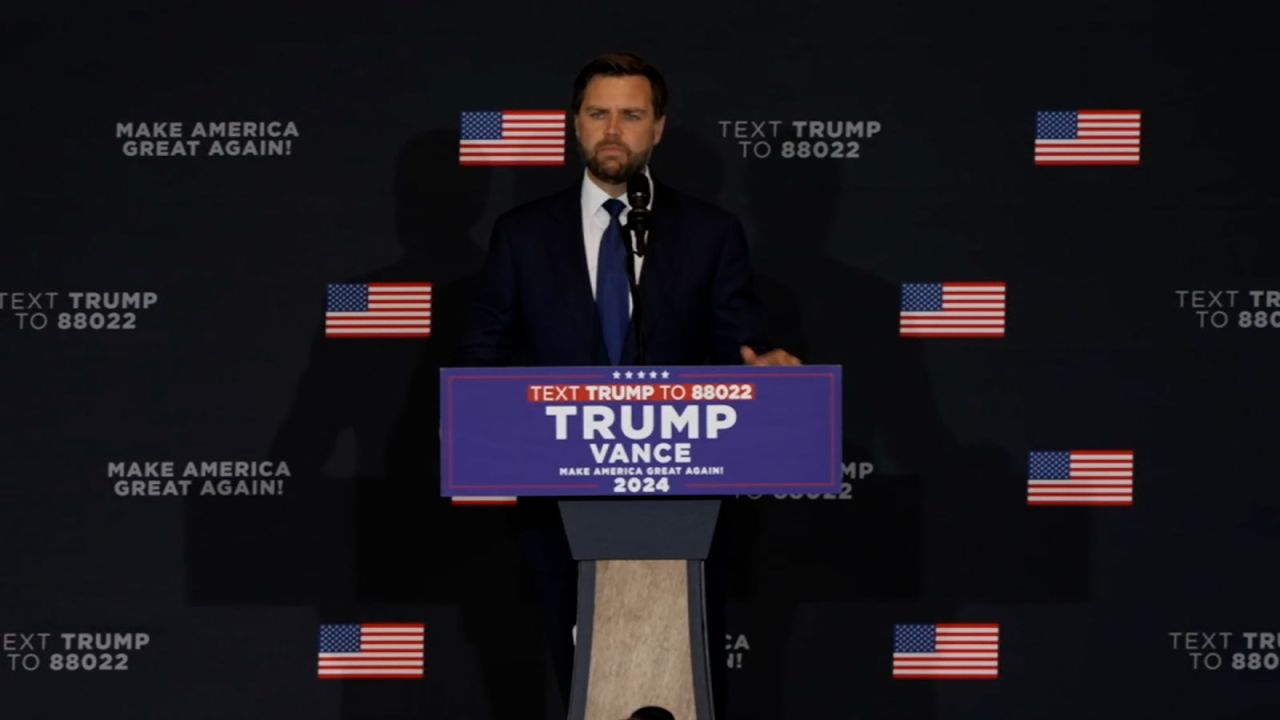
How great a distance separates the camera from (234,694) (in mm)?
4633

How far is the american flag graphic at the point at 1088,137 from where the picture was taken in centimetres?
458

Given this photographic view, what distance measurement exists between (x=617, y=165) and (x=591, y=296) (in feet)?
0.99

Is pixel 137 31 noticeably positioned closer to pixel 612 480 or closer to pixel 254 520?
pixel 254 520

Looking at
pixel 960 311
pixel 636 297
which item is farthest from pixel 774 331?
pixel 636 297

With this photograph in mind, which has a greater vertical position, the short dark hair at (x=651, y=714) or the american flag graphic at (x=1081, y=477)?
the american flag graphic at (x=1081, y=477)

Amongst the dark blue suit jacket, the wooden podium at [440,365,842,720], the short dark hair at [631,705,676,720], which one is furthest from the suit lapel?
the short dark hair at [631,705,676,720]

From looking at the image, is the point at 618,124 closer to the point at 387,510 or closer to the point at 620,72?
the point at 620,72

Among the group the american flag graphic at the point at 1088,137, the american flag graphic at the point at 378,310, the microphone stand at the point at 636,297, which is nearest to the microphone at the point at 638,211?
the microphone stand at the point at 636,297

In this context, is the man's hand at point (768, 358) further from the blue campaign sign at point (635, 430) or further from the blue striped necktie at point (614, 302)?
the blue striped necktie at point (614, 302)

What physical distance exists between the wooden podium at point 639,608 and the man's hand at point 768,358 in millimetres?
298

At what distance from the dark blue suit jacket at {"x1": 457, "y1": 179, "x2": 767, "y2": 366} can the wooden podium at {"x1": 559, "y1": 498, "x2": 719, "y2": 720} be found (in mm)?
551

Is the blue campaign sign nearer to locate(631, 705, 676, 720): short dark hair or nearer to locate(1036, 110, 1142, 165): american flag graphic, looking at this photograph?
locate(631, 705, 676, 720): short dark hair

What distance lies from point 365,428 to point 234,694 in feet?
2.72

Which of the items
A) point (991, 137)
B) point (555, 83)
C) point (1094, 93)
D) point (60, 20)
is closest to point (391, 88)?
point (555, 83)
